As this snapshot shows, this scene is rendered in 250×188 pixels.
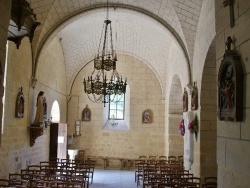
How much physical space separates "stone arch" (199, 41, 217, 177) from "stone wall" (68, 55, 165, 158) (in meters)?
6.77

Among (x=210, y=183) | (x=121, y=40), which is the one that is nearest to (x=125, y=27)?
(x=121, y=40)

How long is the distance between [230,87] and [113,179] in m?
8.81

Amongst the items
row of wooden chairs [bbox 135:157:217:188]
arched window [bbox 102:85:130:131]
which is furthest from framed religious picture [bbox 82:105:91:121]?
row of wooden chairs [bbox 135:157:217:188]

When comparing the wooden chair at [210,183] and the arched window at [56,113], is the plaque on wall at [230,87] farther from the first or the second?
the arched window at [56,113]

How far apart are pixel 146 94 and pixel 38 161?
6.48 m

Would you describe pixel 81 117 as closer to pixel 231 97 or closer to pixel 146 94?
pixel 146 94

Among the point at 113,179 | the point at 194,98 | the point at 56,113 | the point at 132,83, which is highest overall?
the point at 132,83

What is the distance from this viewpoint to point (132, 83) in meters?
15.1

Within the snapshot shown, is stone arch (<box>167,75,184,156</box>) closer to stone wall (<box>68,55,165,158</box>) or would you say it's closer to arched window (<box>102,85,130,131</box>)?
stone wall (<box>68,55,165,158</box>)

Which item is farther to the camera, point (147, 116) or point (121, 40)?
point (147, 116)

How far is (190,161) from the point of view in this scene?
344 inches

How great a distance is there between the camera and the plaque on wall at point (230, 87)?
10.7 feet

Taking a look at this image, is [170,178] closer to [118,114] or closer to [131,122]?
[131,122]

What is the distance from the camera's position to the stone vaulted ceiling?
8.75 metres
